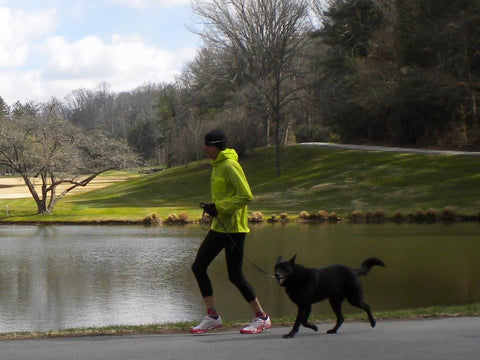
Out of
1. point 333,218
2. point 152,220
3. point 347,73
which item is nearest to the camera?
point 333,218

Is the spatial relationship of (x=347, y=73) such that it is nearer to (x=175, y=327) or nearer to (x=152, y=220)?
(x=152, y=220)

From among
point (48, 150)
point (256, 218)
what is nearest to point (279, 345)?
point (256, 218)

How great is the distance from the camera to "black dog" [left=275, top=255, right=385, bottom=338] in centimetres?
696

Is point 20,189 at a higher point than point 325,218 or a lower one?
higher

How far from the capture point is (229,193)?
25.2 feet

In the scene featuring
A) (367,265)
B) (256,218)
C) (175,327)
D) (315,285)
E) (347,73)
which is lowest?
(175,327)

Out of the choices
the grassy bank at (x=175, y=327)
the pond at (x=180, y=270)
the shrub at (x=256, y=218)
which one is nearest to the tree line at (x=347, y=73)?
the shrub at (x=256, y=218)

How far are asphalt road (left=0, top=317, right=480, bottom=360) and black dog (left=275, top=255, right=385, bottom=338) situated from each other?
24 cm

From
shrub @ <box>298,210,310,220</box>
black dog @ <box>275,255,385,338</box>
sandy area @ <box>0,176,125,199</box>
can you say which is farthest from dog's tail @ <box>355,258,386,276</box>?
sandy area @ <box>0,176,125,199</box>

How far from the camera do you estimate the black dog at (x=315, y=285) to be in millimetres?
6957

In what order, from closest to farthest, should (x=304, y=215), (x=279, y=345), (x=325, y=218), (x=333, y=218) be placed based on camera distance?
1. (x=279, y=345)
2. (x=333, y=218)
3. (x=325, y=218)
4. (x=304, y=215)

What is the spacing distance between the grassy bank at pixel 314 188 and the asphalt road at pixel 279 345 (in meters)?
21.7

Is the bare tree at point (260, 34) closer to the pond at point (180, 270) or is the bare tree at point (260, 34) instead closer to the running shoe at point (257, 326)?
the pond at point (180, 270)

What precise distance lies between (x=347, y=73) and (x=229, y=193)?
156ft
